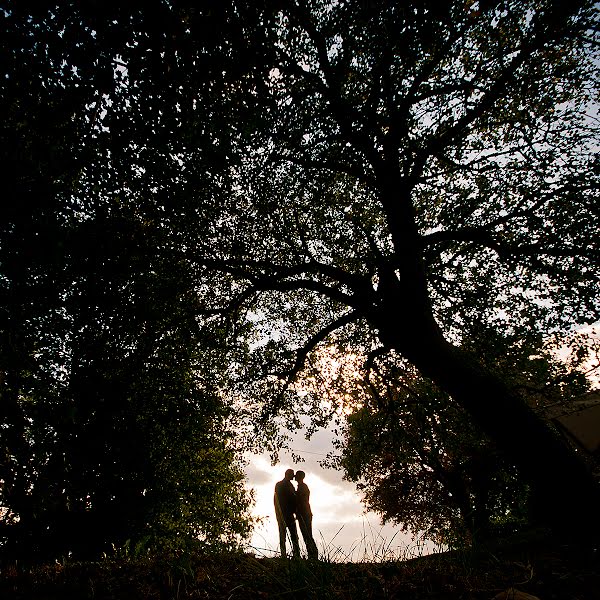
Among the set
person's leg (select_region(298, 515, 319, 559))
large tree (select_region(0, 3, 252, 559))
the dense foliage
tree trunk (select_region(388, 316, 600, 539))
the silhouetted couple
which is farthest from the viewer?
the dense foliage

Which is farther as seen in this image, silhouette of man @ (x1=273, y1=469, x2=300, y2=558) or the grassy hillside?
silhouette of man @ (x1=273, y1=469, x2=300, y2=558)

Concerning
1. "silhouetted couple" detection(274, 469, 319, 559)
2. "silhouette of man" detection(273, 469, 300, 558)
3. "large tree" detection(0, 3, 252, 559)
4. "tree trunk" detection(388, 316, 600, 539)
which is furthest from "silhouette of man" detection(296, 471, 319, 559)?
"tree trunk" detection(388, 316, 600, 539)

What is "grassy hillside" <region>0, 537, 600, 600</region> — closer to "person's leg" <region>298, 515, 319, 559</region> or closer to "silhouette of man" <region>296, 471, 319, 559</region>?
"person's leg" <region>298, 515, 319, 559</region>

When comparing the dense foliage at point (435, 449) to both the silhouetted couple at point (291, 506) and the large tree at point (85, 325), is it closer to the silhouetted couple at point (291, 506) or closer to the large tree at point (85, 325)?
the silhouetted couple at point (291, 506)

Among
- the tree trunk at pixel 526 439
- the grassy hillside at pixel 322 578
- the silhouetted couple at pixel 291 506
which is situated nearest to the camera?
the grassy hillside at pixel 322 578

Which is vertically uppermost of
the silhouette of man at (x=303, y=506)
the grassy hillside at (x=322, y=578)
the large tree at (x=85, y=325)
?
the large tree at (x=85, y=325)

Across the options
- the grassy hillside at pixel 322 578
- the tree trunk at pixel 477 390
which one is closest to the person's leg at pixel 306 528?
the grassy hillside at pixel 322 578

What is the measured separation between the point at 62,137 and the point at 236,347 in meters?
8.39

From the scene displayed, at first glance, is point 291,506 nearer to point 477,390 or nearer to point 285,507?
point 285,507

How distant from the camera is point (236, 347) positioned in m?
12.2

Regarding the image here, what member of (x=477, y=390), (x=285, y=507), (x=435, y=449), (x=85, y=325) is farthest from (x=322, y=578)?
(x=435, y=449)

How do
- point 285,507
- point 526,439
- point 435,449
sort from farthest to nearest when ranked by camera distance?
point 435,449, point 285,507, point 526,439

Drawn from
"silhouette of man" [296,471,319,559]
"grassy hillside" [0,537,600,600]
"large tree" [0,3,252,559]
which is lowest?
"grassy hillside" [0,537,600,600]

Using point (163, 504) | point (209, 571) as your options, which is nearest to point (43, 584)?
point (209, 571)
